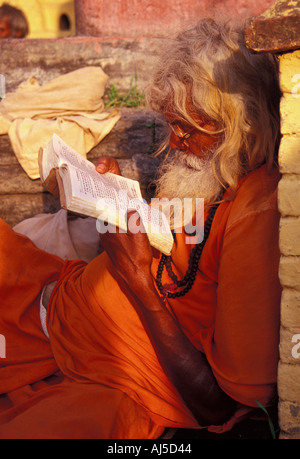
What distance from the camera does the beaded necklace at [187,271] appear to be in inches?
79.4

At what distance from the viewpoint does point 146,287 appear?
1.88 m

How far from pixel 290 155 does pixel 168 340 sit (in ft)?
2.59

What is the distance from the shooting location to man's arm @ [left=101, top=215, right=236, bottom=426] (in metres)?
1.87

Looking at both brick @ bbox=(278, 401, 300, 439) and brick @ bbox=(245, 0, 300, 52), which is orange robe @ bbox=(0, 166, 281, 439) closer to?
brick @ bbox=(278, 401, 300, 439)

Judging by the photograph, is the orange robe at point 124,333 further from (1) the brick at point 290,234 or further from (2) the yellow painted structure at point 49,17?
(2) the yellow painted structure at point 49,17

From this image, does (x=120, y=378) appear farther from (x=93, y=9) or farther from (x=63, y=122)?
(x=93, y=9)

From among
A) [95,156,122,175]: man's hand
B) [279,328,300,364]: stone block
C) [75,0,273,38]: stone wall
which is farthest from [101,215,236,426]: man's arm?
[75,0,273,38]: stone wall

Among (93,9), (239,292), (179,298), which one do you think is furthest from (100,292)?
(93,9)

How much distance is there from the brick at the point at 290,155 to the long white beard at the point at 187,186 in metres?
0.51

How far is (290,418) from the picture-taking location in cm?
179

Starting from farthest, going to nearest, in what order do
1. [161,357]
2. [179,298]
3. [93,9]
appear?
[93,9], [179,298], [161,357]

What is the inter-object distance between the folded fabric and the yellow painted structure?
5961 millimetres
